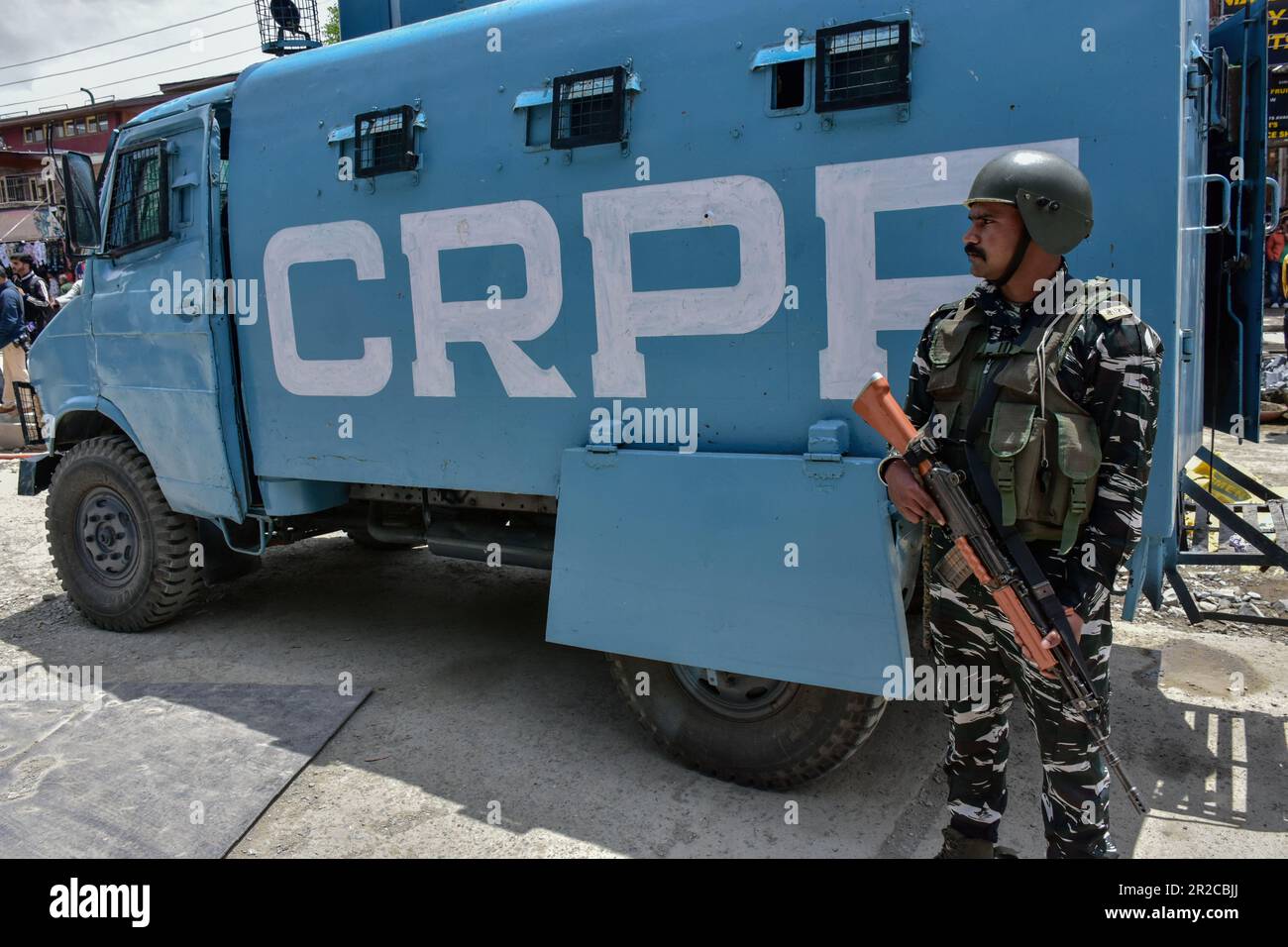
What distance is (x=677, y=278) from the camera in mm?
3156

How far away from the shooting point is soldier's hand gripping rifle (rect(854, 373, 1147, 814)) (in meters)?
2.14

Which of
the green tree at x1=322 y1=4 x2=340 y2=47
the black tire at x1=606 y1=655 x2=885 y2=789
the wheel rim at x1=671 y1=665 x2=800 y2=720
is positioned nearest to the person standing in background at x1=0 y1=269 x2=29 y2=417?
the green tree at x1=322 y1=4 x2=340 y2=47

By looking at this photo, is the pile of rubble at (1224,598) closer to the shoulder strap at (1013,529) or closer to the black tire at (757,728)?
the black tire at (757,728)

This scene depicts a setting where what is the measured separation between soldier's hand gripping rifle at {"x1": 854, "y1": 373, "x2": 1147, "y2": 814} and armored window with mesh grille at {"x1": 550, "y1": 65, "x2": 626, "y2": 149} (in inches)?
59.3

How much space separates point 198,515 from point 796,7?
148 inches

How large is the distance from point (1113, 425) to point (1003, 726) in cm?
93

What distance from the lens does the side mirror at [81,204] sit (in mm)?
4672

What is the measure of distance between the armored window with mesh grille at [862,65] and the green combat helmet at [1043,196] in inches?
28.2

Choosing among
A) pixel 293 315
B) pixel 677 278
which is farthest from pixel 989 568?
A: pixel 293 315

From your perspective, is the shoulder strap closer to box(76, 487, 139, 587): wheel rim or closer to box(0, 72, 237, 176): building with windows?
box(76, 487, 139, 587): wheel rim

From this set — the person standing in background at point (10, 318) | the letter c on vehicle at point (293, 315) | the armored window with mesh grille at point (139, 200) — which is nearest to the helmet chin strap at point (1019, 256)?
the letter c on vehicle at point (293, 315)

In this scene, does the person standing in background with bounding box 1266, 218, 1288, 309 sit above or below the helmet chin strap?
above

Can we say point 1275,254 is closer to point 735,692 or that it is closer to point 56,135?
point 735,692
